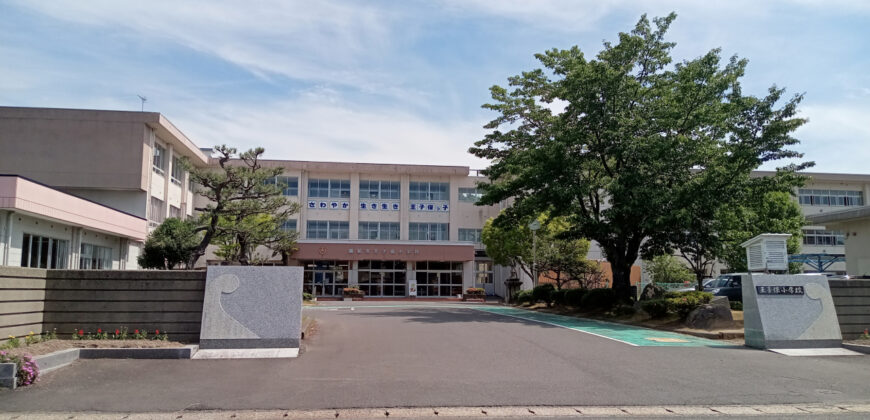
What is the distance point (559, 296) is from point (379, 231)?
24493 millimetres

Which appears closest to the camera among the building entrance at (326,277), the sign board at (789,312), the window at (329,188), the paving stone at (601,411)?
the paving stone at (601,411)

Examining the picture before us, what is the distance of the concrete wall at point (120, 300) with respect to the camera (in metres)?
11.1

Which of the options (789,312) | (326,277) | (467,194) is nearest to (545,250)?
(467,194)

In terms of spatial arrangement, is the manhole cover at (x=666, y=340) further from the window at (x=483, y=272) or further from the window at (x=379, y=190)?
the window at (x=483, y=272)

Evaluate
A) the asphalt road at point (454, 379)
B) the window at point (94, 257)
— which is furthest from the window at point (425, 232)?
the asphalt road at point (454, 379)

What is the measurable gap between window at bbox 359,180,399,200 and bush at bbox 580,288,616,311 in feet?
90.5

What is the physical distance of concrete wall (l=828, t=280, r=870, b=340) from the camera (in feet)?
45.4

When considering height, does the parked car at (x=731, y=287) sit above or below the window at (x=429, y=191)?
below

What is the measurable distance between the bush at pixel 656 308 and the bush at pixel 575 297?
565cm

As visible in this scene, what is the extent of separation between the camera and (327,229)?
48.7 m

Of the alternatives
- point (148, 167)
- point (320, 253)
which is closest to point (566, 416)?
point (148, 167)

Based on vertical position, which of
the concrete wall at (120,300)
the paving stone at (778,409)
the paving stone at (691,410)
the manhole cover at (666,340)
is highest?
the concrete wall at (120,300)

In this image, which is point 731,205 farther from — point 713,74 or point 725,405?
point 725,405

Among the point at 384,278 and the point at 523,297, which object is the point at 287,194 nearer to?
the point at 384,278
